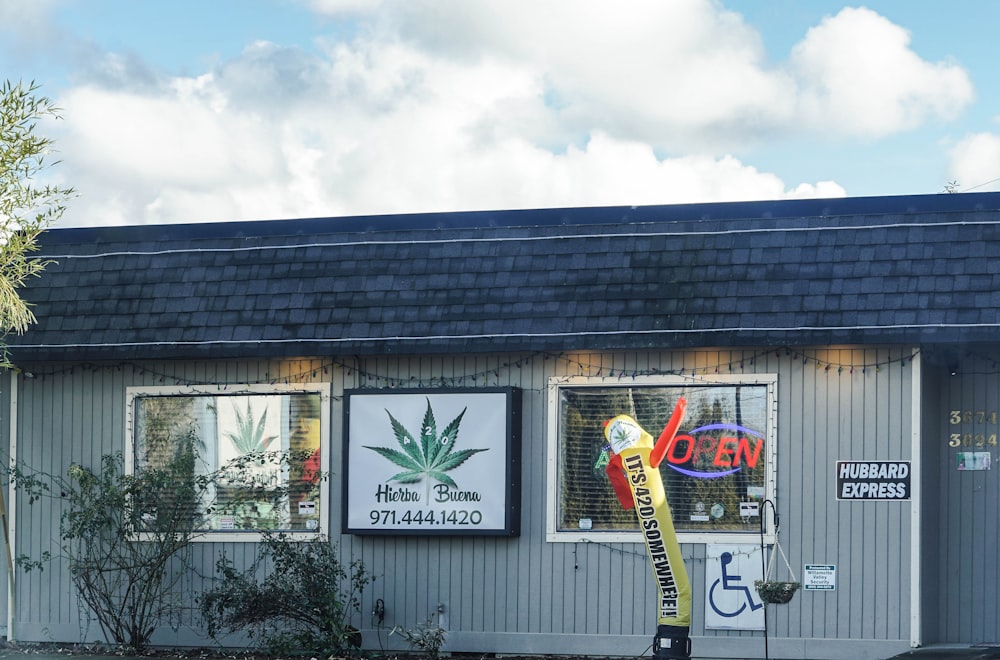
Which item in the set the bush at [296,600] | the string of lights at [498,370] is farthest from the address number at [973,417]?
the bush at [296,600]

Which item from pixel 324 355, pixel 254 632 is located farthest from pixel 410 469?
pixel 254 632

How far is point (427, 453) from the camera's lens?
1265cm

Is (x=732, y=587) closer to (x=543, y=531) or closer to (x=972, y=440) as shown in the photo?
(x=543, y=531)

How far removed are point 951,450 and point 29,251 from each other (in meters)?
9.44

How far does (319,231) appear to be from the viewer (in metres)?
13.5

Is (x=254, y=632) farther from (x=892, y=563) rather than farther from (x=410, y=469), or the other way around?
(x=892, y=563)

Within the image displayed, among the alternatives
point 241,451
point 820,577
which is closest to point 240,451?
point 241,451

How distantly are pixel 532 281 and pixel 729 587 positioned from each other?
3.31 m

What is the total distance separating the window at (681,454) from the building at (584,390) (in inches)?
1.0

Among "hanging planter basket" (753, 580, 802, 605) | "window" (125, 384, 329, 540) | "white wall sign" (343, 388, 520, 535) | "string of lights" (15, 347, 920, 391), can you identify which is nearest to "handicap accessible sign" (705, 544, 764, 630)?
"hanging planter basket" (753, 580, 802, 605)

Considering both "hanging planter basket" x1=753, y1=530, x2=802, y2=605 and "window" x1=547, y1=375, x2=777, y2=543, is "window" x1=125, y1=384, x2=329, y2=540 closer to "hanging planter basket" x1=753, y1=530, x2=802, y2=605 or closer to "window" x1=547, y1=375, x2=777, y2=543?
"window" x1=547, y1=375, x2=777, y2=543

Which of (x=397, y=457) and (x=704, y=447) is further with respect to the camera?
(x=397, y=457)

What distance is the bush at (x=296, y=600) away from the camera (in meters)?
12.1

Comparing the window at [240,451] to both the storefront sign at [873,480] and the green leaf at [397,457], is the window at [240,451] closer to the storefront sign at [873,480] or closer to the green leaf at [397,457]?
the green leaf at [397,457]
